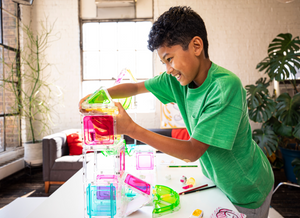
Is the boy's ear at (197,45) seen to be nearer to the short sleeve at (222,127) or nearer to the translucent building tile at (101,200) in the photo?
the short sleeve at (222,127)

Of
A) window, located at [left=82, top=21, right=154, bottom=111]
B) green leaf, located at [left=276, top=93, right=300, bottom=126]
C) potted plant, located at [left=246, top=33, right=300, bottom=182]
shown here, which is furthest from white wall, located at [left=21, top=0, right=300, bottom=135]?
green leaf, located at [left=276, top=93, right=300, bottom=126]

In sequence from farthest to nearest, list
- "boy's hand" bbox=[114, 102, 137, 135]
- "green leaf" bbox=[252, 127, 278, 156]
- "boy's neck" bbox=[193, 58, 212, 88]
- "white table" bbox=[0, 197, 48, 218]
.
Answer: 1. "green leaf" bbox=[252, 127, 278, 156]
2. "white table" bbox=[0, 197, 48, 218]
3. "boy's neck" bbox=[193, 58, 212, 88]
4. "boy's hand" bbox=[114, 102, 137, 135]

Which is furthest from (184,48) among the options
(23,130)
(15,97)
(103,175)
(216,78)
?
(23,130)

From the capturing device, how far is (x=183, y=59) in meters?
0.80

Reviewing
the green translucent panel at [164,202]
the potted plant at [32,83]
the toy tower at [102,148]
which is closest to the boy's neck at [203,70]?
the toy tower at [102,148]

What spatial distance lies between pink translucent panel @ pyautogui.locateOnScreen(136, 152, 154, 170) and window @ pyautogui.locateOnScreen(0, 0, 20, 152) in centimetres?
309

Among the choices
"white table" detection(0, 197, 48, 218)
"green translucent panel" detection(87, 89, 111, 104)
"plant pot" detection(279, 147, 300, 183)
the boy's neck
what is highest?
the boy's neck

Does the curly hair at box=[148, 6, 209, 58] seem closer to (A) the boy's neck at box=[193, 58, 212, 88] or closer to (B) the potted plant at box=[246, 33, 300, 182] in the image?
(A) the boy's neck at box=[193, 58, 212, 88]

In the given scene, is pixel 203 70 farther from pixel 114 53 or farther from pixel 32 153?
pixel 114 53

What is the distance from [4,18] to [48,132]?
2.11 metres

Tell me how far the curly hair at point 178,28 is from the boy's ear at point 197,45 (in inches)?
0.5

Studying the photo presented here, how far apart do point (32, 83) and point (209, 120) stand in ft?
13.7

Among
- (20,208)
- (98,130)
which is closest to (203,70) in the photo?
(98,130)

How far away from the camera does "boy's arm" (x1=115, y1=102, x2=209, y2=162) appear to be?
72 cm
